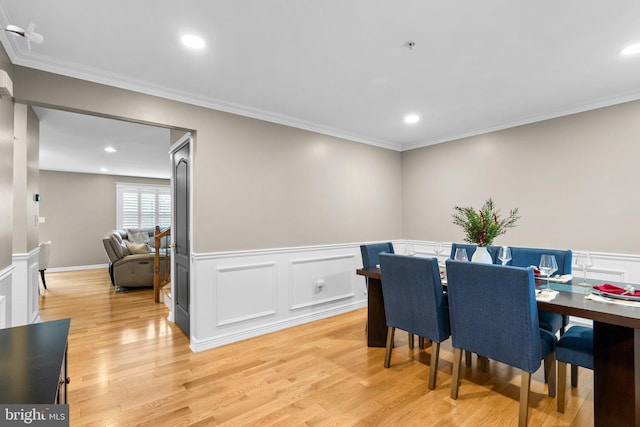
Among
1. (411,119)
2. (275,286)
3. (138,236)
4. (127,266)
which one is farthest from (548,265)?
(138,236)

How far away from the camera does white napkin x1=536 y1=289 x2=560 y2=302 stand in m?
1.93

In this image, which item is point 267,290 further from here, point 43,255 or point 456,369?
point 43,255

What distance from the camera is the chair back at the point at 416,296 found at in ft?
7.46

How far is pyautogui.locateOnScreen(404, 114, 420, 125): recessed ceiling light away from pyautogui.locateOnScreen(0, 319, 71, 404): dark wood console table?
354 cm

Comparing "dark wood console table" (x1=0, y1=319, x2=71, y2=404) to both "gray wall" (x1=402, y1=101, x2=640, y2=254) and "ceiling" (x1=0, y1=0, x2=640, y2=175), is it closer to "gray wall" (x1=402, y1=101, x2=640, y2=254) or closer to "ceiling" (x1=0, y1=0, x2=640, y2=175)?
"ceiling" (x1=0, y1=0, x2=640, y2=175)

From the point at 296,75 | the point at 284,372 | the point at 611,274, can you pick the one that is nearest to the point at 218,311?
the point at 284,372

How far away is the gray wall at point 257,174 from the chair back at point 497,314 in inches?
82.4

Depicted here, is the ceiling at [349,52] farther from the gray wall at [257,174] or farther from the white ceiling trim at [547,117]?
the gray wall at [257,174]

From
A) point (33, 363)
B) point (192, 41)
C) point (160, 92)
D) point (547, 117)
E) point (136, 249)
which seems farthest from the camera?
point (136, 249)

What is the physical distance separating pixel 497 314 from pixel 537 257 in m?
1.30

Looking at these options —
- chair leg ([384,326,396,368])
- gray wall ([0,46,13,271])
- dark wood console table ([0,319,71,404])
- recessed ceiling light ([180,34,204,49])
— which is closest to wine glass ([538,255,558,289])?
chair leg ([384,326,396,368])

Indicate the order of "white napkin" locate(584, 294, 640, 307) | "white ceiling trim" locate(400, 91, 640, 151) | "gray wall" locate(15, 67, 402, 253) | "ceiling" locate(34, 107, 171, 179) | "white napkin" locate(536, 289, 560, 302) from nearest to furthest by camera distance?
"white napkin" locate(584, 294, 640, 307) < "white napkin" locate(536, 289, 560, 302) < "gray wall" locate(15, 67, 402, 253) < "white ceiling trim" locate(400, 91, 640, 151) < "ceiling" locate(34, 107, 171, 179)

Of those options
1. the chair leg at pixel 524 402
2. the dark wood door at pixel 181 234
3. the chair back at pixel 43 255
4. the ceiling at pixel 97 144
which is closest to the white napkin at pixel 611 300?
the chair leg at pixel 524 402

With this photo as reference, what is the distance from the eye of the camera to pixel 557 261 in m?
2.74
